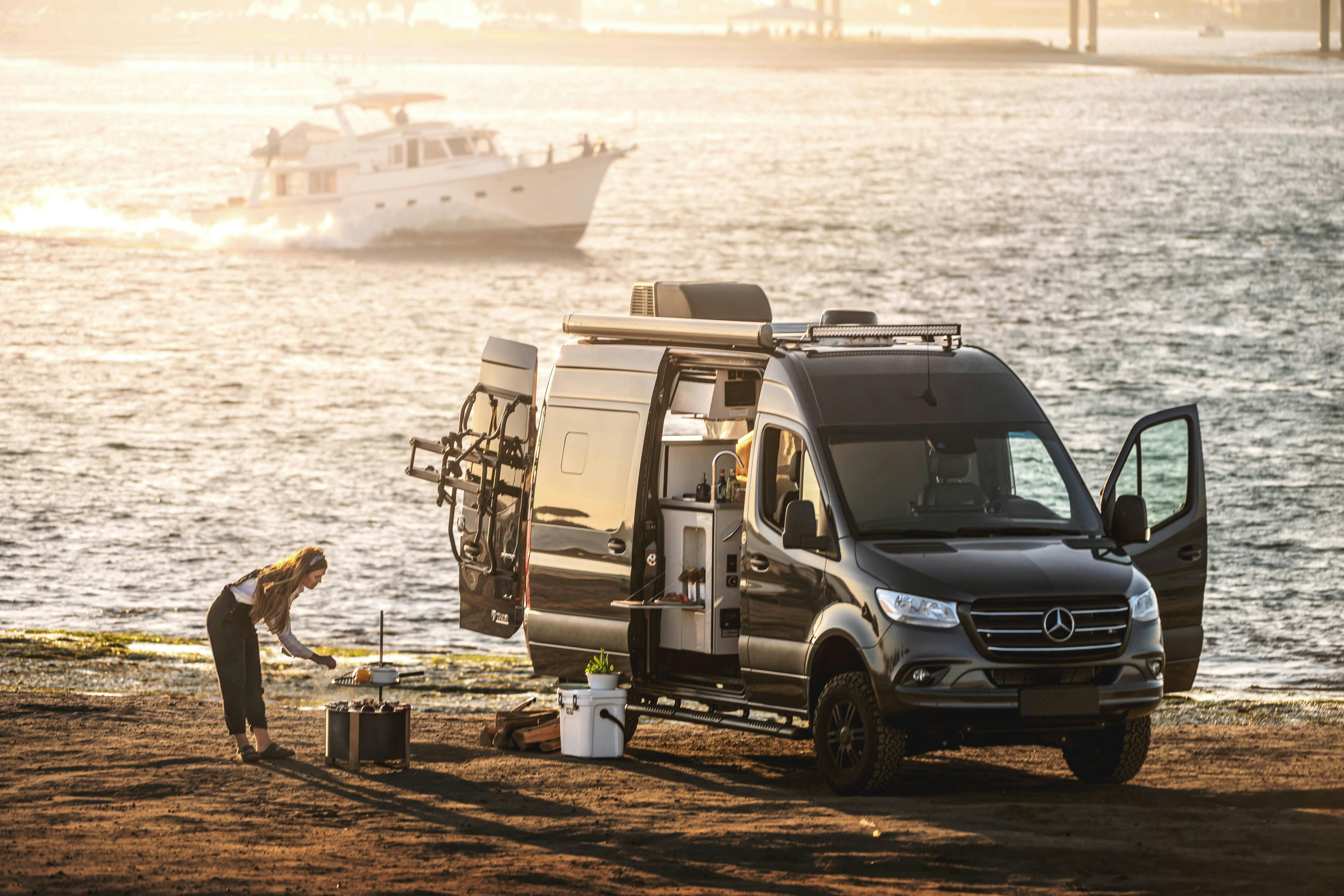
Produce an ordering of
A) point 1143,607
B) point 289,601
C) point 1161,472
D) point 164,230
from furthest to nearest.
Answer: point 164,230, point 1161,472, point 289,601, point 1143,607

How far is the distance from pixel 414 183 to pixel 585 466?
73.0 meters

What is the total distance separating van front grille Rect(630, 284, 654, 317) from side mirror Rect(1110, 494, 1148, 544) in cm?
429

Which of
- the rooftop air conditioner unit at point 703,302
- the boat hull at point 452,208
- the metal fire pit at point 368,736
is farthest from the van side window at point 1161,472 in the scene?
the boat hull at point 452,208

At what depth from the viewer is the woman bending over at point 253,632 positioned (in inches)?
498

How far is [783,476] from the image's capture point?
13.1 m

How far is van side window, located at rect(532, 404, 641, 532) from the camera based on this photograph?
13.9 metres

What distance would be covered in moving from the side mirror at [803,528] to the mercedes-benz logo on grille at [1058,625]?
56.8 inches

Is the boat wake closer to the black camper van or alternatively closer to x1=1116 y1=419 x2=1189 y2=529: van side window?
x1=1116 y1=419 x2=1189 y2=529: van side window

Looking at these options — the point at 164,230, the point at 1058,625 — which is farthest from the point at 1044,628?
the point at 164,230

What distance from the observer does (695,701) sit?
13.6 meters

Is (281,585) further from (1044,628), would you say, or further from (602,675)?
(1044,628)

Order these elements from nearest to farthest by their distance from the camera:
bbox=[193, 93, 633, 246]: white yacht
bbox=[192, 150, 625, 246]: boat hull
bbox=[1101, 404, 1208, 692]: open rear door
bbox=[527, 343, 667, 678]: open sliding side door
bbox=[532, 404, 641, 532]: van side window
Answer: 1. bbox=[1101, 404, 1208, 692]: open rear door
2. bbox=[527, 343, 667, 678]: open sliding side door
3. bbox=[532, 404, 641, 532]: van side window
4. bbox=[193, 93, 633, 246]: white yacht
5. bbox=[192, 150, 625, 246]: boat hull

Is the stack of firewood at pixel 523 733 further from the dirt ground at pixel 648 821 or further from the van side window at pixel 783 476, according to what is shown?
the van side window at pixel 783 476

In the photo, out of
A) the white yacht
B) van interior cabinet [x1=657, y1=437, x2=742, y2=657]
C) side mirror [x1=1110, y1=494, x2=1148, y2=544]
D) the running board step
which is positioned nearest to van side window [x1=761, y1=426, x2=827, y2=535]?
van interior cabinet [x1=657, y1=437, x2=742, y2=657]
